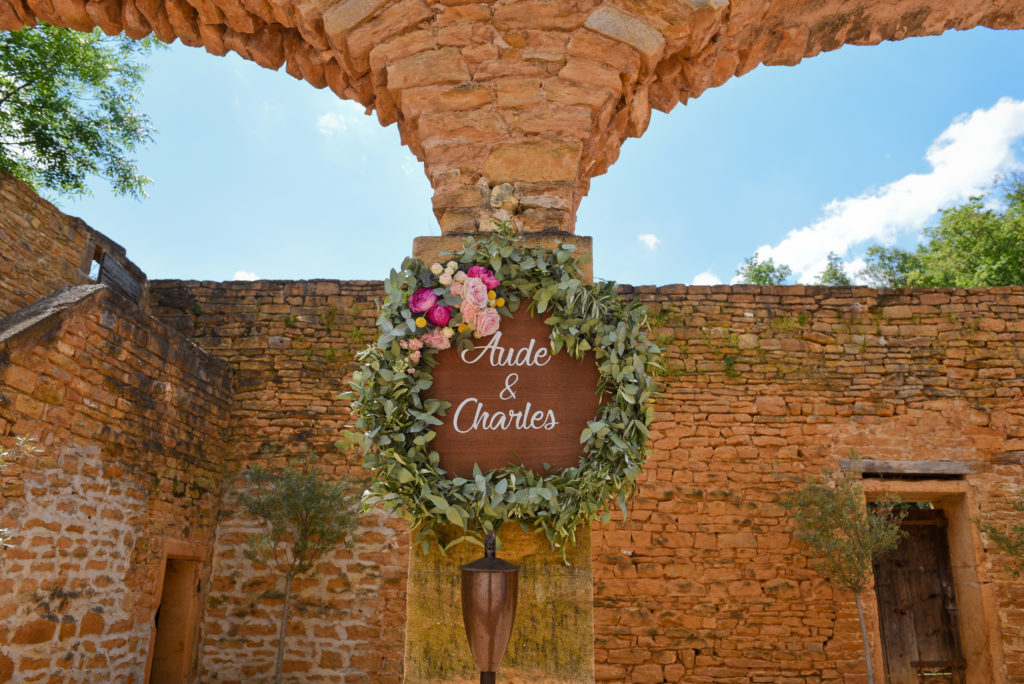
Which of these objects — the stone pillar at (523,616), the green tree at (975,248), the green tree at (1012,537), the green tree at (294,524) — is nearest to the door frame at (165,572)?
Result: the green tree at (294,524)

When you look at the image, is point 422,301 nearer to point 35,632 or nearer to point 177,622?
point 35,632

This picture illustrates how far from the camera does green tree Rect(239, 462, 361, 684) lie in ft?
20.8

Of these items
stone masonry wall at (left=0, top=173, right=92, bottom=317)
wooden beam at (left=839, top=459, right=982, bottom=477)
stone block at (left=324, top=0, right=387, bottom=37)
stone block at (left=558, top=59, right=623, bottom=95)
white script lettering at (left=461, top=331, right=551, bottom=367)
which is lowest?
white script lettering at (left=461, top=331, right=551, bottom=367)

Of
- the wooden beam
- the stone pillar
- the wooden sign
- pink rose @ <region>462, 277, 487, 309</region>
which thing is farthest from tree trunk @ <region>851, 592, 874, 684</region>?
pink rose @ <region>462, 277, 487, 309</region>

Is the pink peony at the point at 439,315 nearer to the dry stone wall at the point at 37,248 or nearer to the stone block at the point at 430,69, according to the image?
the stone block at the point at 430,69

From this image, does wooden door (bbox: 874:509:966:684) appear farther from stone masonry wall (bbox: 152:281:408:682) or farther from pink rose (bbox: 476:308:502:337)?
pink rose (bbox: 476:308:502:337)

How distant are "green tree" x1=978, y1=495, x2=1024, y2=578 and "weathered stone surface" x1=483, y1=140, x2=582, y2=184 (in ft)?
19.4

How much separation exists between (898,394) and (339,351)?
566 centimetres

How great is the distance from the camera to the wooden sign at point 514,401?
227cm

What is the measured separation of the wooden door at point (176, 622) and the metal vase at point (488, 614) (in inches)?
210

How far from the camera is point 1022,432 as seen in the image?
683 centimetres

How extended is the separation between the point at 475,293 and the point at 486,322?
0.10m

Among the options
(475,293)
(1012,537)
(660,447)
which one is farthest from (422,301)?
(1012,537)

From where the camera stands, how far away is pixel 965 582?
22.1 feet
